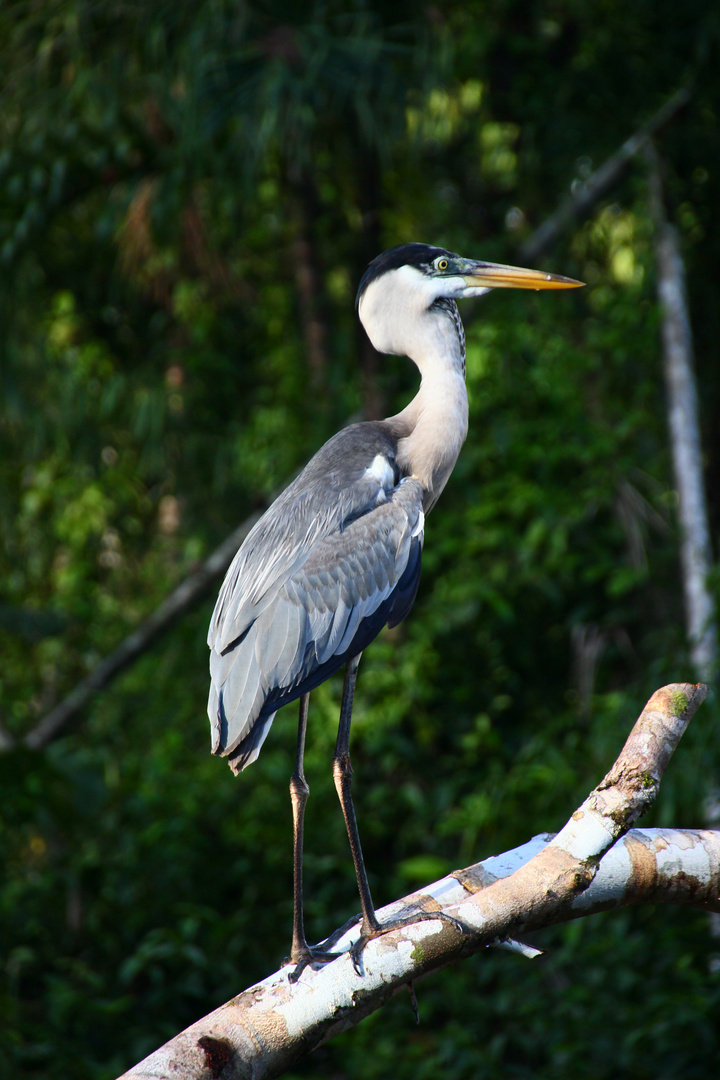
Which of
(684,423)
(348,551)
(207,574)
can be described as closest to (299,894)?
(348,551)

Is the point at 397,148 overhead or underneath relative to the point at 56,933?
overhead

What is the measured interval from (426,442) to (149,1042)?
276 centimetres

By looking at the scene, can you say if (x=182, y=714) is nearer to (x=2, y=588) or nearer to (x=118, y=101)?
(x=2, y=588)

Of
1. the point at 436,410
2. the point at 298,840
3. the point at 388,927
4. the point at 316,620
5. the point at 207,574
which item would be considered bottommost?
the point at 388,927

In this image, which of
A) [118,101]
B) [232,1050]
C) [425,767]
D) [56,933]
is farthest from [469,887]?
[118,101]

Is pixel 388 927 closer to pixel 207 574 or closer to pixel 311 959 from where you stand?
pixel 311 959

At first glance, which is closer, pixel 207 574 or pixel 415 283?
pixel 415 283

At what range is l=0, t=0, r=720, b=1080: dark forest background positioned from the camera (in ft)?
13.6

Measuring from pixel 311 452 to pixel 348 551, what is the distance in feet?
9.10

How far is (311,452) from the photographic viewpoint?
507 cm

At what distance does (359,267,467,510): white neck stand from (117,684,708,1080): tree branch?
0.87 m

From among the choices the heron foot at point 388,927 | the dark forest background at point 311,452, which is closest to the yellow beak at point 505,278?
the heron foot at point 388,927

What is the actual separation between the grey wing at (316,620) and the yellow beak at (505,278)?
650 millimetres

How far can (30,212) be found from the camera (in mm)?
4902
